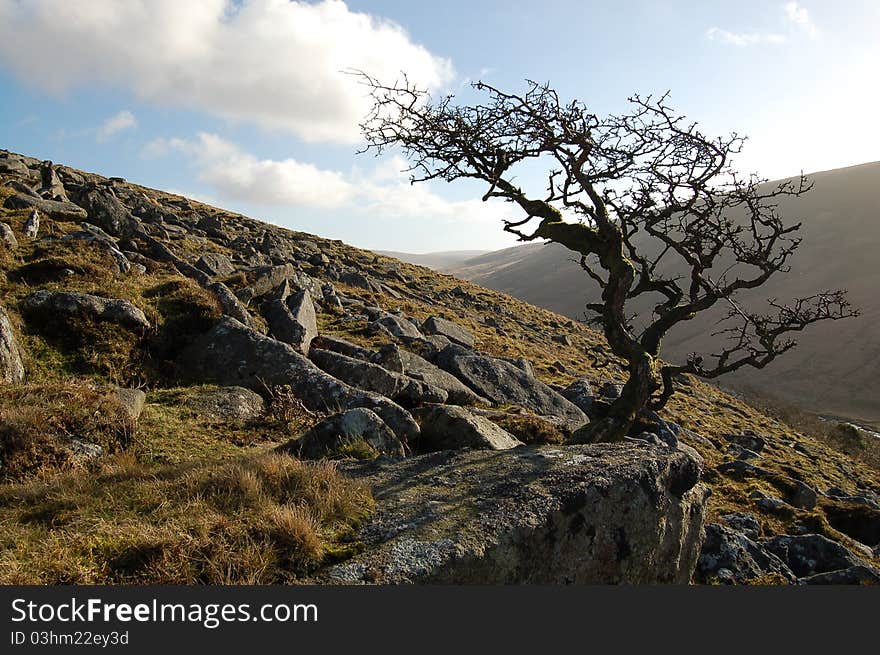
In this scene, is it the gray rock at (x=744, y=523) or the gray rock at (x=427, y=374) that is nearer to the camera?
the gray rock at (x=744, y=523)

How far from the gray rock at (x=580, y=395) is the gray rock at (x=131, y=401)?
14.4 m

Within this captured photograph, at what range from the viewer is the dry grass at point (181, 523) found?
4.02 meters

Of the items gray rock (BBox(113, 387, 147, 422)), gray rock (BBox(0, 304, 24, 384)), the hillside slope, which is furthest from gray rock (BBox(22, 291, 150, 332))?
gray rock (BBox(113, 387, 147, 422))

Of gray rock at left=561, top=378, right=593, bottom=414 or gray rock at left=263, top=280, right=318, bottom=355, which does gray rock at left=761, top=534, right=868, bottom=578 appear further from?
gray rock at left=263, top=280, right=318, bottom=355

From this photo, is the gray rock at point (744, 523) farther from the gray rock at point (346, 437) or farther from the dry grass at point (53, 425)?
the dry grass at point (53, 425)

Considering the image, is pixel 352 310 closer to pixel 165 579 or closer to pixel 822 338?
pixel 165 579

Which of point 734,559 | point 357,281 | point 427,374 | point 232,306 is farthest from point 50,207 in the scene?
point 734,559

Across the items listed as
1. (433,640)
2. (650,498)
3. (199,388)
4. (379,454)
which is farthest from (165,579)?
(199,388)

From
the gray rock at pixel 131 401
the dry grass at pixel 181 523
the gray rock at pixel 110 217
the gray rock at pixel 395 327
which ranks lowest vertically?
the dry grass at pixel 181 523

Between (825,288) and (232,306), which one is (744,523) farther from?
(825,288)

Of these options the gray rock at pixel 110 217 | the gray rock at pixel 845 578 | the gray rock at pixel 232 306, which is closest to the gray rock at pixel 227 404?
the gray rock at pixel 232 306

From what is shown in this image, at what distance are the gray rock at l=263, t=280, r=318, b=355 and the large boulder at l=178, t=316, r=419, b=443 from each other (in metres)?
1.55

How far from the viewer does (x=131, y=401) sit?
944cm

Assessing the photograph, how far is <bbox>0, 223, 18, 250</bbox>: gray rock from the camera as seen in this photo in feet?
47.9
